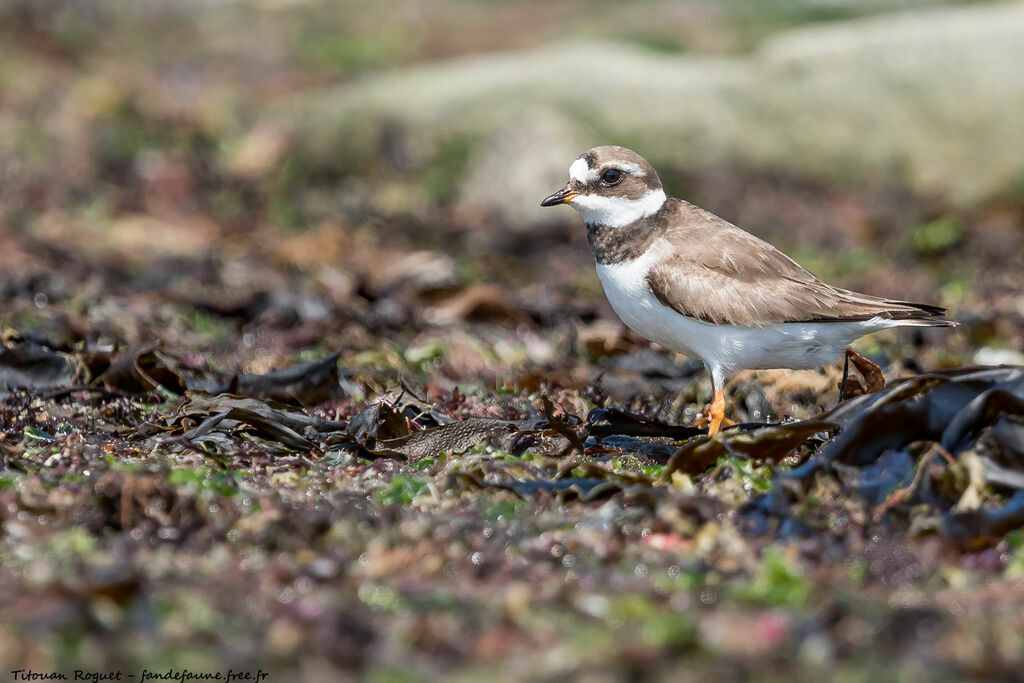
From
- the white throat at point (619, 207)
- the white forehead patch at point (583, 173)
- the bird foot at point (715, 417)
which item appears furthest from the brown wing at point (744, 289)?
the white forehead patch at point (583, 173)

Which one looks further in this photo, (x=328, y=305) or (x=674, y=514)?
(x=328, y=305)

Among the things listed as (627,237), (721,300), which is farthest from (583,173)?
(721,300)

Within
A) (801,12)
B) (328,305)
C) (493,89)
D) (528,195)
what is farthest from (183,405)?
(801,12)

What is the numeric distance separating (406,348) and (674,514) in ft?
10.9

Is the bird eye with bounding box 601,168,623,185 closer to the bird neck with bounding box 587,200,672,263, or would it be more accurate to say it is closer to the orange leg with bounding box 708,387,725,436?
the bird neck with bounding box 587,200,672,263

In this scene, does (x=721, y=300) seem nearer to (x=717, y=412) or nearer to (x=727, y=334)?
(x=727, y=334)

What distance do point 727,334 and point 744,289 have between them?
20cm

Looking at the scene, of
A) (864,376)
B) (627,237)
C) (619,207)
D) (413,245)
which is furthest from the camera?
(413,245)

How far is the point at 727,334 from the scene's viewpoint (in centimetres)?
468

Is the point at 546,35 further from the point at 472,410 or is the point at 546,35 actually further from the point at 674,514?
the point at 674,514

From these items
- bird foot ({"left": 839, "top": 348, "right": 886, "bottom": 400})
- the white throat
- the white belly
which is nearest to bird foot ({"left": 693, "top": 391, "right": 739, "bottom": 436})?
the white belly

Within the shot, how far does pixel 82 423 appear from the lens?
173 inches

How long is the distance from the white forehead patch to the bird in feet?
0.53

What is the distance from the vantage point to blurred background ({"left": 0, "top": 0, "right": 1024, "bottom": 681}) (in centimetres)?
259
